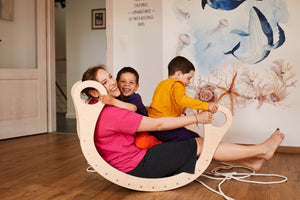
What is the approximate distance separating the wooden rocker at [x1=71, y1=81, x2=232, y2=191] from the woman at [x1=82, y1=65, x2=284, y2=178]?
39 millimetres

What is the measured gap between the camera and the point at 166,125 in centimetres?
190

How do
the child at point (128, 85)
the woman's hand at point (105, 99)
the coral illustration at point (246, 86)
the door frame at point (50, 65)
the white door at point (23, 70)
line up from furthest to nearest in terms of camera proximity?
Result: the door frame at point (50, 65)
the white door at point (23, 70)
the coral illustration at point (246, 86)
the child at point (128, 85)
the woman's hand at point (105, 99)

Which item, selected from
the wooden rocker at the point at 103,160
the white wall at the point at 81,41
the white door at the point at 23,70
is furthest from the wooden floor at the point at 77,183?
the white wall at the point at 81,41

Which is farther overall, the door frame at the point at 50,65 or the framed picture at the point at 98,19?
the framed picture at the point at 98,19

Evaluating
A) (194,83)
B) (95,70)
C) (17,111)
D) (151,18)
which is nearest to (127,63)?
(151,18)

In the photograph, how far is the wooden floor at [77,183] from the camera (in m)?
1.87

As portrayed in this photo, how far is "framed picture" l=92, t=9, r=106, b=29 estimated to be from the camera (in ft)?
18.9

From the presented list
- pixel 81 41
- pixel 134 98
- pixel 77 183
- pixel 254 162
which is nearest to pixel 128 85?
pixel 134 98

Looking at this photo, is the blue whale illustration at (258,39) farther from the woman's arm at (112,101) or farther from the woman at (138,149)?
the woman's arm at (112,101)

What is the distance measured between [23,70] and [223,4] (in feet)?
7.86

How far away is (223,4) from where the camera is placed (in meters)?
3.22

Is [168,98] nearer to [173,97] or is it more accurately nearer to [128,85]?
[173,97]

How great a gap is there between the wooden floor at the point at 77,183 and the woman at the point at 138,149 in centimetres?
15

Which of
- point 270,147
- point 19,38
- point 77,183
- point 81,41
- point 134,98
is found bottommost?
point 77,183
